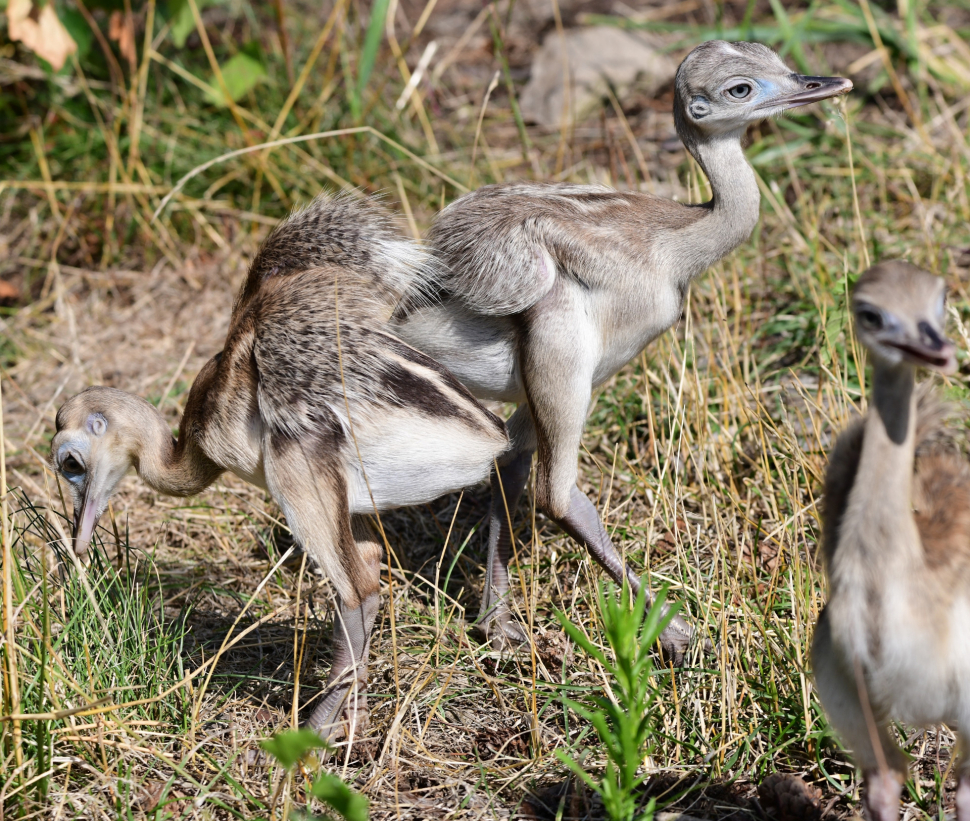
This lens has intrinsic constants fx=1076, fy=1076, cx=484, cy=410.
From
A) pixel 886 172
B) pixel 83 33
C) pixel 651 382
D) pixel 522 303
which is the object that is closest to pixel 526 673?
pixel 522 303

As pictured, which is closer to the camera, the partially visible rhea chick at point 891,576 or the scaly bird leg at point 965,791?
the partially visible rhea chick at point 891,576

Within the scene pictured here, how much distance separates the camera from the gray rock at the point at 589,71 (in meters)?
7.14

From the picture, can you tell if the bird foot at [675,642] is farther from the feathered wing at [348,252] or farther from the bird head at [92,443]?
the bird head at [92,443]

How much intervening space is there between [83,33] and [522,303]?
429 cm

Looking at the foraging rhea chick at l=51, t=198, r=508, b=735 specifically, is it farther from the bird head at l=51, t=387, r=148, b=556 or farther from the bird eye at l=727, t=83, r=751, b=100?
the bird eye at l=727, t=83, r=751, b=100

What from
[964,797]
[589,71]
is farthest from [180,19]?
[964,797]

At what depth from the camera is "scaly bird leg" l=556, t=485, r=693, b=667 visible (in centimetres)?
398

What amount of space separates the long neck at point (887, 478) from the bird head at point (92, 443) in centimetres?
267

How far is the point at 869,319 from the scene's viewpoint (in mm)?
2449

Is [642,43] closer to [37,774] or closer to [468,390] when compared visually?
[468,390]

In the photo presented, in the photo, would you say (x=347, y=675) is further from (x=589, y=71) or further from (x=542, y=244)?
(x=589, y=71)

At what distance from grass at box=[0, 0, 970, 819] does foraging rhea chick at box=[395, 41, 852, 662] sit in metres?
0.38

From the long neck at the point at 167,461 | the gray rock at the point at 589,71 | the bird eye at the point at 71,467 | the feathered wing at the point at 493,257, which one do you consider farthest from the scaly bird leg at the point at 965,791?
the gray rock at the point at 589,71

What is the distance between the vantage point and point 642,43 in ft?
24.7
